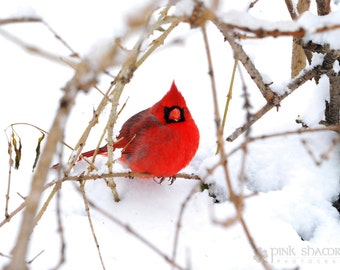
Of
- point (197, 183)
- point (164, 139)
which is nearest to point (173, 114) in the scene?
point (164, 139)

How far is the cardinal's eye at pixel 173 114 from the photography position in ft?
7.41

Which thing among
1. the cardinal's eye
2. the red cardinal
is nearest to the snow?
the red cardinal

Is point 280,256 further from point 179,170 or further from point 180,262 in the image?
point 179,170

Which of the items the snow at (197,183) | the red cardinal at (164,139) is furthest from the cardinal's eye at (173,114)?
the snow at (197,183)

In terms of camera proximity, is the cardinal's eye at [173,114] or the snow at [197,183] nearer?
the snow at [197,183]

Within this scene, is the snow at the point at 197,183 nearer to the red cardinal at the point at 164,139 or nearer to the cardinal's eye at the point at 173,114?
the red cardinal at the point at 164,139

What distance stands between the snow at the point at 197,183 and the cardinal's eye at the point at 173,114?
0.67 ft

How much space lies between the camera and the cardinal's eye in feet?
7.41

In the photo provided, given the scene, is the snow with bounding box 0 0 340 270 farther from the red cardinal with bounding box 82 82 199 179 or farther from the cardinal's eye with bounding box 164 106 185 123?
the cardinal's eye with bounding box 164 106 185 123

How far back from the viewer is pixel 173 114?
7.41ft

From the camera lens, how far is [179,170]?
2229 mm

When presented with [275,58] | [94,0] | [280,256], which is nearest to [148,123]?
[280,256]

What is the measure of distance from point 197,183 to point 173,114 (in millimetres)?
638

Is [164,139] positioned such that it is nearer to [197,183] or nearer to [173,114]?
[173,114]
